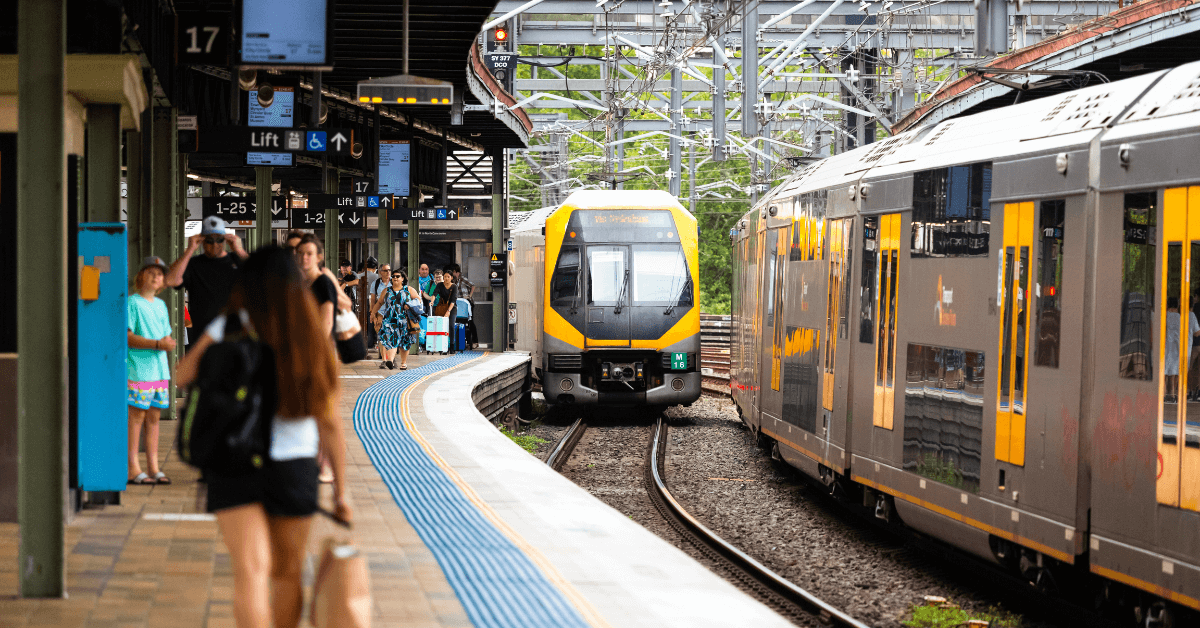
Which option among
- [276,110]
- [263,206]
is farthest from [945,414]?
[263,206]

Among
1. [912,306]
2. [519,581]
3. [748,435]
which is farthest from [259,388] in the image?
[748,435]

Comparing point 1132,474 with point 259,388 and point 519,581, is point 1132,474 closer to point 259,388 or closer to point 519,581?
point 519,581

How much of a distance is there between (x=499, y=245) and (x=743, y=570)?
18.6m

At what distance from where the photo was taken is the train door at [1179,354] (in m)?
6.05

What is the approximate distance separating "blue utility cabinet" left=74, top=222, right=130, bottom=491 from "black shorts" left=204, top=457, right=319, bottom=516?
3841mm

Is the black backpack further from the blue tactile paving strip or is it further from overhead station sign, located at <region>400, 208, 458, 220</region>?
overhead station sign, located at <region>400, 208, 458, 220</region>

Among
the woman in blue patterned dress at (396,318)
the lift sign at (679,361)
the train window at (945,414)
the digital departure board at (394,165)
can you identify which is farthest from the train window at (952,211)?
the digital departure board at (394,165)

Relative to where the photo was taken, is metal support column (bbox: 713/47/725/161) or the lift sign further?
metal support column (bbox: 713/47/725/161)

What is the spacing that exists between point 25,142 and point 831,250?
725 cm

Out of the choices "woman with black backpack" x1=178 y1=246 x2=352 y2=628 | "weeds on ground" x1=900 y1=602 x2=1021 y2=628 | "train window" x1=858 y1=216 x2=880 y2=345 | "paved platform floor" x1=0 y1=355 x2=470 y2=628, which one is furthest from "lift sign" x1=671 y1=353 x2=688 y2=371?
"woman with black backpack" x1=178 y1=246 x2=352 y2=628

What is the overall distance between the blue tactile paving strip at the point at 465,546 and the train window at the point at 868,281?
11.0 feet

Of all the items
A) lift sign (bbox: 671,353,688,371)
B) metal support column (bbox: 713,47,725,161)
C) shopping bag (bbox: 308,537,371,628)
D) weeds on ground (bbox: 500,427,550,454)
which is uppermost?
metal support column (bbox: 713,47,725,161)

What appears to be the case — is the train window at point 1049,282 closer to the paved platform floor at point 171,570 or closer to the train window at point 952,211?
the train window at point 952,211

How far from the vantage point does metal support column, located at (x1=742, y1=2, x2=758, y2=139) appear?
19.2m
